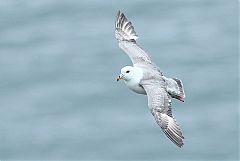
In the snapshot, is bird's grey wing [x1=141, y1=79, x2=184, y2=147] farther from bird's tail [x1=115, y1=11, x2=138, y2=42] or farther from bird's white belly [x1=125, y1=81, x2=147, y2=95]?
bird's tail [x1=115, y1=11, x2=138, y2=42]

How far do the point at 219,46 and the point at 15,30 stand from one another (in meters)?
8.80

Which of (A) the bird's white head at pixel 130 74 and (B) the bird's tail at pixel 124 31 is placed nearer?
A: (A) the bird's white head at pixel 130 74

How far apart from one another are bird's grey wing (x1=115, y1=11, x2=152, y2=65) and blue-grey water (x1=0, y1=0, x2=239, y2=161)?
40.9ft

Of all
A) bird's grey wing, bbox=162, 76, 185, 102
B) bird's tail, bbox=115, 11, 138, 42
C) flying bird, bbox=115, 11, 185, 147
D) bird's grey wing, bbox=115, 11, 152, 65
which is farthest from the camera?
bird's tail, bbox=115, 11, 138, 42

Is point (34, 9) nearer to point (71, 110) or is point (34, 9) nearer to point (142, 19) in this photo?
point (142, 19)

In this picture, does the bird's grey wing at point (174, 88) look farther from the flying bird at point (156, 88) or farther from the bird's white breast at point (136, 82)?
the bird's white breast at point (136, 82)

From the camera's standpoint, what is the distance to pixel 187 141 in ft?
143

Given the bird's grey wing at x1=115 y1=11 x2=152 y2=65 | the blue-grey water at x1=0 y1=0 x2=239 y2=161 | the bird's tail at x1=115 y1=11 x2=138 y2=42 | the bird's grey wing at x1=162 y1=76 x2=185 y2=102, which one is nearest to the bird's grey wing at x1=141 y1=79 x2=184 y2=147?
the bird's grey wing at x1=162 y1=76 x2=185 y2=102

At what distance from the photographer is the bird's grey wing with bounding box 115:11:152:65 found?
29.9 m

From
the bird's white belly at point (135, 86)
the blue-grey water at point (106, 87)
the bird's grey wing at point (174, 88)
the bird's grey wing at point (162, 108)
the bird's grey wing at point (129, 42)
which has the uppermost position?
the blue-grey water at point (106, 87)

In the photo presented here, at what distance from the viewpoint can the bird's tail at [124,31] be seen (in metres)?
30.9

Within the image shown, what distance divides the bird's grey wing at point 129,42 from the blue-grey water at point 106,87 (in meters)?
12.5

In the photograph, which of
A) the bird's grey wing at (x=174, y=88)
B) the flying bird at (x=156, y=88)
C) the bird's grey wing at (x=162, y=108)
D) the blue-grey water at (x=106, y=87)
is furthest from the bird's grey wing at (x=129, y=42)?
the blue-grey water at (x=106, y=87)

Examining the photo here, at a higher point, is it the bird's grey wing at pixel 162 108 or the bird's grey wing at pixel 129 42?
the bird's grey wing at pixel 129 42
